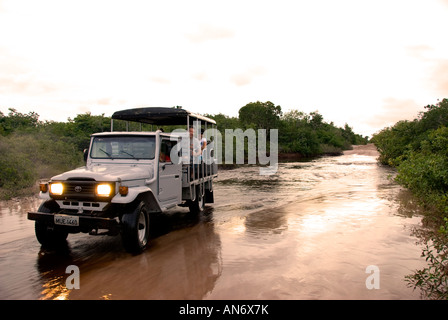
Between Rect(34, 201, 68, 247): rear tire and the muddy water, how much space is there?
217mm

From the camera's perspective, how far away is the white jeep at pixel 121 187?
5633 mm

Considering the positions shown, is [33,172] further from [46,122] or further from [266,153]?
[266,153]

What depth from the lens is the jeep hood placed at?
18.7ft

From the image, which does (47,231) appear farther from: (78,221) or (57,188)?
(78,221)

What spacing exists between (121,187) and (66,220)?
1.06 metres

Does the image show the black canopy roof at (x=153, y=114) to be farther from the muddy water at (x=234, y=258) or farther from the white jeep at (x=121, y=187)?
the muddy water at (x=234, y=258)

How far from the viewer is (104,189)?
5.62 metres

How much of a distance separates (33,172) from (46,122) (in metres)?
26.0

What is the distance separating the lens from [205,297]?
4.31m

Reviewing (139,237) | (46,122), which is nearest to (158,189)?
(139,237)

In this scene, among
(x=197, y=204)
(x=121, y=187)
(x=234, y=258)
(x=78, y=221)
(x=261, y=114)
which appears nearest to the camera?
(x=78, y=221)

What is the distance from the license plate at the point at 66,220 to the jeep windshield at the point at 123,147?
5.95ft

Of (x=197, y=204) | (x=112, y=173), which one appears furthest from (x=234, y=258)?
(x=197, y=204)

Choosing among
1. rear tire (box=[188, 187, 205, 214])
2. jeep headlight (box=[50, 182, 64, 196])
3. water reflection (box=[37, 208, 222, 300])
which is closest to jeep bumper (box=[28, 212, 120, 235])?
jeep headlight (box=[50, 182, 64, 196])
